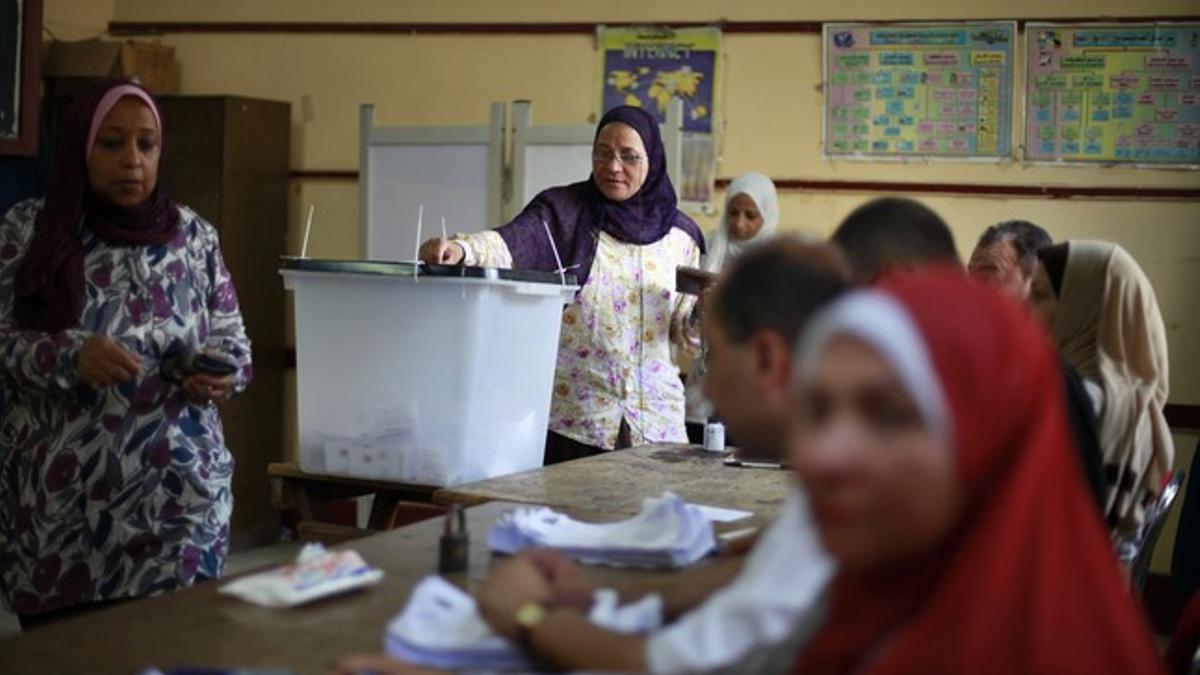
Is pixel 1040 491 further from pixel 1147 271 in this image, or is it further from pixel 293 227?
pixel 293 227

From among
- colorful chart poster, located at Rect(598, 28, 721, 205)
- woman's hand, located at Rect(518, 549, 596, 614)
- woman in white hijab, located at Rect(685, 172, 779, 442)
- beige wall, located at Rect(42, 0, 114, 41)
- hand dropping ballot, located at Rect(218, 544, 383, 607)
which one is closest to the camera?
woman's hand, located at Rect(518, 549, 596, 614)

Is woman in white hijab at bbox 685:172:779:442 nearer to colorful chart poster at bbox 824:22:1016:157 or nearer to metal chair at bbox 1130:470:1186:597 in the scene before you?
colorful chart poster at bbox 824:22:1016:157

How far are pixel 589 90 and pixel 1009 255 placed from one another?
8.05 ft

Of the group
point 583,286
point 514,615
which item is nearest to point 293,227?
point 583,286

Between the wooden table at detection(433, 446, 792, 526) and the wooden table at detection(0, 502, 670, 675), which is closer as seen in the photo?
the wooden table at detection(0, 502, 670, 675)

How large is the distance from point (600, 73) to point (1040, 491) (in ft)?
14.6

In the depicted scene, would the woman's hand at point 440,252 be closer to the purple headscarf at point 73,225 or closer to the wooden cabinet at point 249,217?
the purple headscarf at point 73,225

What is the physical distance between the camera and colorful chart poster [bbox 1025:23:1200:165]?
15.9ft

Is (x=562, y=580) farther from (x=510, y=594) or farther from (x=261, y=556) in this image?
(x=261, y=556)

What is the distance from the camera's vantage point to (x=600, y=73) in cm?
544

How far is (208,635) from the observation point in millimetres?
1631

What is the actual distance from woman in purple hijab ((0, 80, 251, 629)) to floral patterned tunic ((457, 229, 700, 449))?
1.08 metres

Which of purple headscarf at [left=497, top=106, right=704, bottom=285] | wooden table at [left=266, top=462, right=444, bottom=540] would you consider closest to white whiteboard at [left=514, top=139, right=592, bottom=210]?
purple headscarf at [left=497, top=106, right=704, bottom=285]

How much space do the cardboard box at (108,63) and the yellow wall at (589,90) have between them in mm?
140
